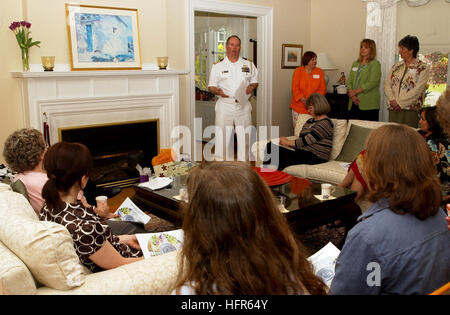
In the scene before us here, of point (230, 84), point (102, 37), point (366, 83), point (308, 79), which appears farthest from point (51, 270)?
point (308, 79)

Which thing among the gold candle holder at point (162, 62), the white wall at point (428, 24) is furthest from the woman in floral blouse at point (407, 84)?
the gold candle holder at point (162, 62)

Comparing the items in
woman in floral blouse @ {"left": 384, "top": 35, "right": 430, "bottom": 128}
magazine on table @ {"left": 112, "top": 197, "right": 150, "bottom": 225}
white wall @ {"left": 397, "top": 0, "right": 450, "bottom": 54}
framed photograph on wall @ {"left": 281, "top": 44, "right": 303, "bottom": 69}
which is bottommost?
magazine on table @ {"left": 112, "top": 197, "right": 150, "bottom": 225}

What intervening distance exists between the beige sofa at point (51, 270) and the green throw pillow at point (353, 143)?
3075 mm

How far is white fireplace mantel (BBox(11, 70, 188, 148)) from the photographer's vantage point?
433 cm

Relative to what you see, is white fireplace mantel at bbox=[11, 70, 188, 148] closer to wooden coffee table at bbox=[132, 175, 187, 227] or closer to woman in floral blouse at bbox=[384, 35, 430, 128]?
wooden coffee table at bbox=[132, 175, 187, 227]

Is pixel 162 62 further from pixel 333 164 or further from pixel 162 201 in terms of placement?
pixel 162 201

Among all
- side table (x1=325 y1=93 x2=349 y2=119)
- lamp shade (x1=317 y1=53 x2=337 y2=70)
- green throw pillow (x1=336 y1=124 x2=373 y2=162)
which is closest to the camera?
green throw pillow (x1=336 y1=124 x2=373 y2=162)

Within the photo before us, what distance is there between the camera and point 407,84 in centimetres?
523

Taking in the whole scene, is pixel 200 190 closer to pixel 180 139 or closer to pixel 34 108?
pixel 34 108

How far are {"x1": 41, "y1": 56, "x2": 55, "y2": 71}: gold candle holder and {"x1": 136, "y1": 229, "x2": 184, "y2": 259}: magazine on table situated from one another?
2.72 meters

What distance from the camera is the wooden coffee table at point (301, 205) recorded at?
292 centimetres

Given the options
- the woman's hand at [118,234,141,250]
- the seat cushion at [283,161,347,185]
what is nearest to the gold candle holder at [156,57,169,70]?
the seat cushion at [283,161,347,185]

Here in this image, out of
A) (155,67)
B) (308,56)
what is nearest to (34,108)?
(155,67)

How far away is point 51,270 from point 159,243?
2.65 feet
